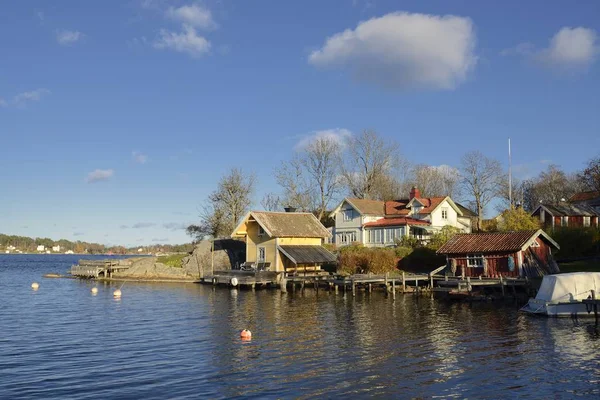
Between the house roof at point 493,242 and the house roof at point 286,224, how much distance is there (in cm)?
1609

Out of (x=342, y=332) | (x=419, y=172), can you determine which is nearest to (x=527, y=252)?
(x=342, y=332)

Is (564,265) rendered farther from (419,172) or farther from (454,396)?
(419,172)

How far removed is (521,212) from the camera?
198ft

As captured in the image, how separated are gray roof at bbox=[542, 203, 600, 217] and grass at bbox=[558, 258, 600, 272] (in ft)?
47.8

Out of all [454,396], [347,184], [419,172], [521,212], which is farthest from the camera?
[419,172]

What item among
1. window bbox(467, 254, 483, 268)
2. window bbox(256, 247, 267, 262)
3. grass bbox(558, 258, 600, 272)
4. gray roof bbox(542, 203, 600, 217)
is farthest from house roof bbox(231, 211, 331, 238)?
gray roof bbox(542, 203, 600, 217)

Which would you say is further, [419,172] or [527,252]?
[419,172]

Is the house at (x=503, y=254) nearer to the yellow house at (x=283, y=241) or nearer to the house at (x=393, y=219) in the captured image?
the yellow house at (x=283, y=241)

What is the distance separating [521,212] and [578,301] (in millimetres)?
28746

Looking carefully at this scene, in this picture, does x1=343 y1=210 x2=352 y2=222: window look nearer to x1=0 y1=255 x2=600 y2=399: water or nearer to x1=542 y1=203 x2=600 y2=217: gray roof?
x1=542 y1=203 x2=600 y2=217: gray roof

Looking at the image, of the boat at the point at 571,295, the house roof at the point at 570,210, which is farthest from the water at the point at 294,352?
the house roof at the point at 570,210

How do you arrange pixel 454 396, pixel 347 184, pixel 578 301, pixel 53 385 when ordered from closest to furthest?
1. pixel 454 396
2. pixel 53 385
3. pixel 578 301
4. pixel 347 184

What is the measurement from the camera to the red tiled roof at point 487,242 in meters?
45.4

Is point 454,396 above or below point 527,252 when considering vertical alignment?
below
